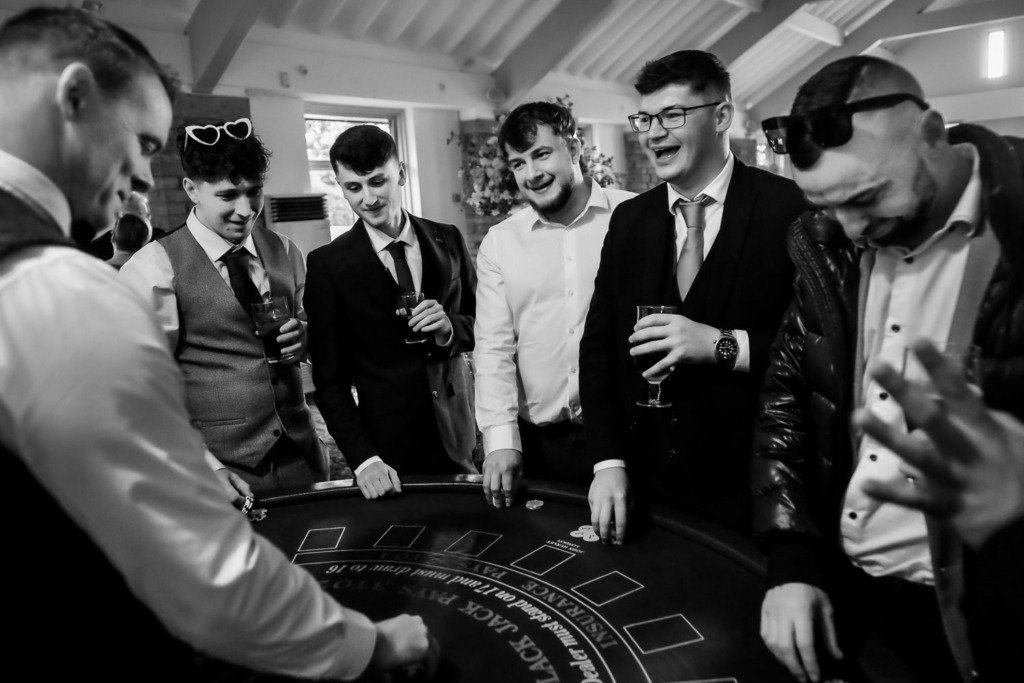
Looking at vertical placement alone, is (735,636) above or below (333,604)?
below

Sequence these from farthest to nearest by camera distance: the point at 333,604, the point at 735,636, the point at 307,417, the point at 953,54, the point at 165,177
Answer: the point at 953,54 < the point at 165,177 < the point at 307,417 < the point at 735,636 < the point at 333,604

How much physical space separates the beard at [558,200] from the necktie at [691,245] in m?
0.51

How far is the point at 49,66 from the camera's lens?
768mm

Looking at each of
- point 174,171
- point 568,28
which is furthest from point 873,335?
point 568,28

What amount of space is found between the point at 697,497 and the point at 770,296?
475mm

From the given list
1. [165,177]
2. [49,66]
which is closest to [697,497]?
[49,66]

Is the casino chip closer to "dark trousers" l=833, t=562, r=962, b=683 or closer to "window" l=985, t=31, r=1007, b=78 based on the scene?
"dark trousers" l=833, t=562, r=962, b=683

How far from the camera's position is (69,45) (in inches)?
30.8

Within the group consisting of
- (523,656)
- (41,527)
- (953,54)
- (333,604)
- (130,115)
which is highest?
(953,54)

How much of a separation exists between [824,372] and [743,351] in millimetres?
340

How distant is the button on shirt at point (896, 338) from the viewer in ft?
3.53

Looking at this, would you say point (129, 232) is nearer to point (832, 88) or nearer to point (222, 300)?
point (222, 300)

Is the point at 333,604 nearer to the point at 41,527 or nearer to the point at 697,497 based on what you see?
the point at 41,527

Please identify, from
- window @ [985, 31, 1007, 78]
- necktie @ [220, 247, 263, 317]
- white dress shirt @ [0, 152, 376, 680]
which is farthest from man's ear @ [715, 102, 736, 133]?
window @ [985, 31, 1007, 78]
